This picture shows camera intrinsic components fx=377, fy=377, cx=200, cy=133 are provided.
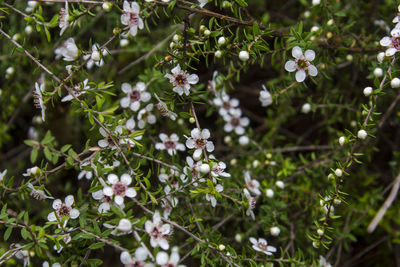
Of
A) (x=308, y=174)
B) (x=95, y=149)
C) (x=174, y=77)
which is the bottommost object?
(x=308, y=174)

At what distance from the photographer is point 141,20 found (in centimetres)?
188

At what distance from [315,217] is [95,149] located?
55.5 inches

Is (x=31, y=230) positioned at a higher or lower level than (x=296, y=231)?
higher

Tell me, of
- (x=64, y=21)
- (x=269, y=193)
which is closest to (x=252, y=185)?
(x=269, y=193)

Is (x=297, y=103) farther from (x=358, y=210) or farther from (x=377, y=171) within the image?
(x=358, y=210)

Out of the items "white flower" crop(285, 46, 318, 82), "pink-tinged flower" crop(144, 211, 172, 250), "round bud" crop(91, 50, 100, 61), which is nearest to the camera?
"pink-tinged flower" crop(144, 211, 172, 250)

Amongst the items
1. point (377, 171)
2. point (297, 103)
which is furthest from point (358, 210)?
point (297, 103)

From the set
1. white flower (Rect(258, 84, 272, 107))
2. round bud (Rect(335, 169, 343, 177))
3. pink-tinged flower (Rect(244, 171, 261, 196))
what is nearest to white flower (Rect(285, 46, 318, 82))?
white flower (Rect(258, 84, 272, 107))

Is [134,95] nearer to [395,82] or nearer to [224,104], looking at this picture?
[224,104]

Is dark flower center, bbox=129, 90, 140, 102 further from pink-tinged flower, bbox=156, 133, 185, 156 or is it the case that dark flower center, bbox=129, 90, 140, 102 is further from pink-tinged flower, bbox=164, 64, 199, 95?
pink-tinged flower, bbox=164, 64, 199, 95

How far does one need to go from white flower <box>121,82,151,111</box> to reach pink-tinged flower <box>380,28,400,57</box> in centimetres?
141

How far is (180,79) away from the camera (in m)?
2.03

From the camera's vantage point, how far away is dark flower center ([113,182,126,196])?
5.96 ft

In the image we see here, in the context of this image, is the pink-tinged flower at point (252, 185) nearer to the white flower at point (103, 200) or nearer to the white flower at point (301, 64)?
the white flower at point (301, 64)
